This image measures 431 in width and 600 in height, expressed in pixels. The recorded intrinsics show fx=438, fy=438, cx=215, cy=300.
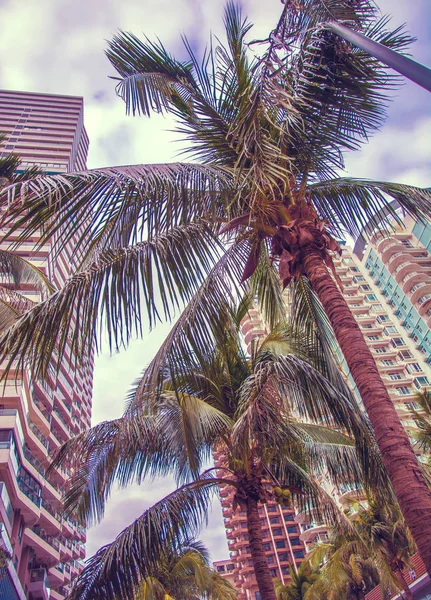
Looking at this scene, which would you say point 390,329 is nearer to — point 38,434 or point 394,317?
point 394,317

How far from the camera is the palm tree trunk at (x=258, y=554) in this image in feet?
22.7

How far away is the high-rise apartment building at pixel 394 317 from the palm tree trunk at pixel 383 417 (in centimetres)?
5003

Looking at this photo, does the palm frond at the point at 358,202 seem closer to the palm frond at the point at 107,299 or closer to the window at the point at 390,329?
the palm frond at the point at 107,299

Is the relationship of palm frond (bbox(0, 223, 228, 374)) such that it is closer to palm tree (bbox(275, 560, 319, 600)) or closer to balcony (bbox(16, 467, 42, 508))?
balcony (bbox(16, 467, 42, 508))

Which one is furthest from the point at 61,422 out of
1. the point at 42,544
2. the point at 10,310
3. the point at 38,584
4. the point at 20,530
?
the point at 10,310

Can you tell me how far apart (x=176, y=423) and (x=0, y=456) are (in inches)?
734

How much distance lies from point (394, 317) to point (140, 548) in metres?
67.6

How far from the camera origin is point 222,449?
27.9ft

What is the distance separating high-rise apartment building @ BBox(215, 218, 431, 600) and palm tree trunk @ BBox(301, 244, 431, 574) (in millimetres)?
50030

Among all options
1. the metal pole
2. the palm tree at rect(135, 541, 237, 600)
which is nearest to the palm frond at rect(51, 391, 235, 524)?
the metal pole

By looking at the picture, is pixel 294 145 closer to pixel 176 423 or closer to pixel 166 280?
pixel 166 280

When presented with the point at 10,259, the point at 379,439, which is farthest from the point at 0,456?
the point at 379,439

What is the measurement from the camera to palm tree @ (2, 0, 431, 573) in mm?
3672

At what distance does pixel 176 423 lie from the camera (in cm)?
673
